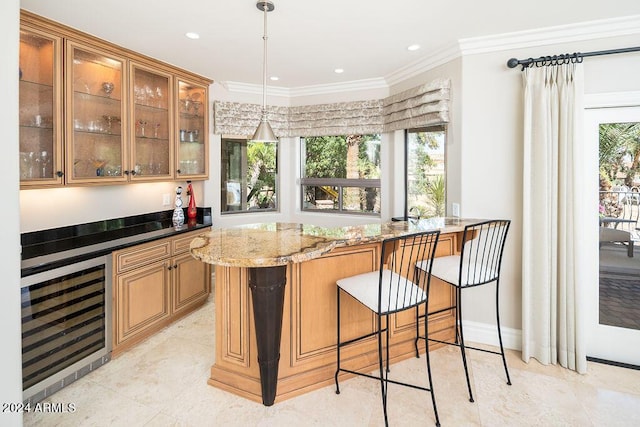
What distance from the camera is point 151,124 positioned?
11.5ft

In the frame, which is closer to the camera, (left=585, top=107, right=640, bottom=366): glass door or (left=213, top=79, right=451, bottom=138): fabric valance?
(left=585, top=107, right=640, bottom=366): glass door

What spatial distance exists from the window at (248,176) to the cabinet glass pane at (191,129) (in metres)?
0.47

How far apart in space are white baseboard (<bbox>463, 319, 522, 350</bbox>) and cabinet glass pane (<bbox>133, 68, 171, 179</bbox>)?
325 cm

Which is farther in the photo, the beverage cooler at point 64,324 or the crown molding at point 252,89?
the crown molding at point 252,89

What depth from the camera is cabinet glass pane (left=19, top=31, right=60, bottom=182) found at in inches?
96.3

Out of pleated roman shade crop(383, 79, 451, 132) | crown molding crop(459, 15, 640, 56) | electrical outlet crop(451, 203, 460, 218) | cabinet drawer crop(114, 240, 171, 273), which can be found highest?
crown molding crop(459, 15, 640, 56)

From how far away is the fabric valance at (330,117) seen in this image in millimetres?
3717

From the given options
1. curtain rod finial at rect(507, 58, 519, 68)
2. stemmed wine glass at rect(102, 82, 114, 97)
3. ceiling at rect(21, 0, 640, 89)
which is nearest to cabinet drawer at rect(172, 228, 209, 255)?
stemmed wine glass at rect(102, 82, 114, 97)

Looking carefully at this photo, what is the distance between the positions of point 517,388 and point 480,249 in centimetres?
108

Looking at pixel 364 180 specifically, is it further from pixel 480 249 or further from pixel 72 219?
pixel 72 219

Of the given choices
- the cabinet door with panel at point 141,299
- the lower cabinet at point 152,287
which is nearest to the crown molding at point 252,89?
the lower cabinet at point 152,287

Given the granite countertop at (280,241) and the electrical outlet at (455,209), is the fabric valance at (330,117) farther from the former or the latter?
the granite countertop at (280,241)

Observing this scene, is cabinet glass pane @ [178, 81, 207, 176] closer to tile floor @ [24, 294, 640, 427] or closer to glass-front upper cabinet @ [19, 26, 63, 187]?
glass-front upper cabinet @ [19, 26, 63, 187]

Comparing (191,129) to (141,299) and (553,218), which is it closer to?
(141,299)
